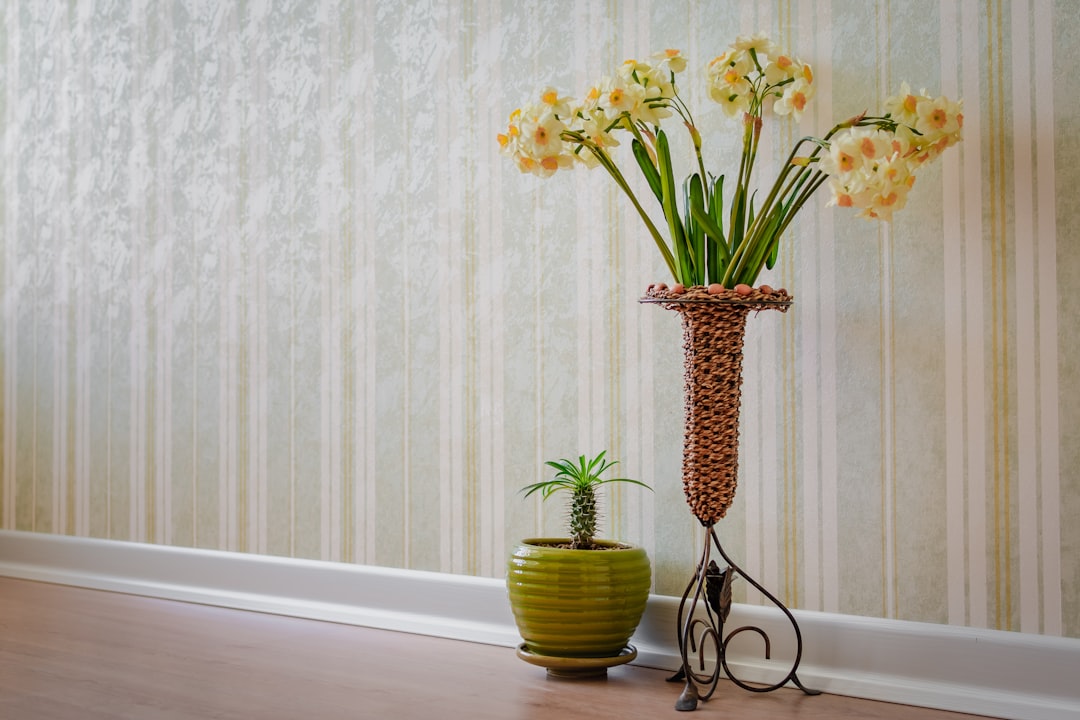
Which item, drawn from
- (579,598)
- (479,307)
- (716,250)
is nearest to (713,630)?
(579,598)

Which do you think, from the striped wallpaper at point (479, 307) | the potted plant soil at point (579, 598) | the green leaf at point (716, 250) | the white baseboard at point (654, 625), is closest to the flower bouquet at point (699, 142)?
the green leaf at point (716, 250)

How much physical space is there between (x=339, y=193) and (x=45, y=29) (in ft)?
4.49

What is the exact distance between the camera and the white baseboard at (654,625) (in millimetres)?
1843

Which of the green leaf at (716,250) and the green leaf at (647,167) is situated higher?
the green leaf at (647,167)

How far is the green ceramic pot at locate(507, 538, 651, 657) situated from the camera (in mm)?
2021

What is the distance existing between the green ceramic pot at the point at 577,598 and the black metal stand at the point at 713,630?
11 cm

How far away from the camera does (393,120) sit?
2678mm

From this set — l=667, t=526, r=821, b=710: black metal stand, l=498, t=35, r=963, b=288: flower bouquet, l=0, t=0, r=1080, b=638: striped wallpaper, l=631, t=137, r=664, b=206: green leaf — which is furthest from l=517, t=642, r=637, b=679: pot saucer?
l=631, t=137, r=664, b=206: green leaf

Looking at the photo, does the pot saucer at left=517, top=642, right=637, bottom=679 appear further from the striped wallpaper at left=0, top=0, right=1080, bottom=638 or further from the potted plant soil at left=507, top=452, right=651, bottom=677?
the striped wallpaper at left=0, top=0, right=1080, bottom=638

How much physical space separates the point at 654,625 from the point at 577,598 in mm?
272

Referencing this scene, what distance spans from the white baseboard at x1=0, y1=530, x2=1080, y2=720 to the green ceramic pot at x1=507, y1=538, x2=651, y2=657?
178 mm

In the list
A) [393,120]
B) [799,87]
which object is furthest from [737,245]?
[393,120]

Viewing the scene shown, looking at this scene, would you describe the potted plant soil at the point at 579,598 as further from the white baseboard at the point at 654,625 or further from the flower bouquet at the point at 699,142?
the flower bouquet at the point at 699,142

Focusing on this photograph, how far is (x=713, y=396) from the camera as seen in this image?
1.94 m
